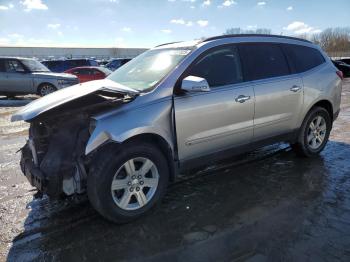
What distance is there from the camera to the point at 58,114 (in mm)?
3732

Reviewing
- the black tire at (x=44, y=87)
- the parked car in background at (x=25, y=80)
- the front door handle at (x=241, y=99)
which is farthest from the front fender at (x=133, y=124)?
the black tire at (x=44, y=87)

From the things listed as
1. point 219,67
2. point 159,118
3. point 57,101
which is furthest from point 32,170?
point 219,67

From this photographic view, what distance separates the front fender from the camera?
3434 millimetres

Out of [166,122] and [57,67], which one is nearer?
[166,122]

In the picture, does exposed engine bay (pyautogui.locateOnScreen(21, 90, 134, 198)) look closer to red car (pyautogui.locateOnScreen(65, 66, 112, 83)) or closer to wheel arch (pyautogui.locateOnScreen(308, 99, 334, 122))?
wheel arch (pyautogui.locateOnScreen(308, 99, 334, 122))

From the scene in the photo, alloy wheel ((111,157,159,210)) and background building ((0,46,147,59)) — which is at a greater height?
background building ((0,46,147,59))

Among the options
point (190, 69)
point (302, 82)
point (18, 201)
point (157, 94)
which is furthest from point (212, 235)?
point (302, 82)

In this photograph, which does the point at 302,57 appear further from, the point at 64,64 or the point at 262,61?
the point at 64,64

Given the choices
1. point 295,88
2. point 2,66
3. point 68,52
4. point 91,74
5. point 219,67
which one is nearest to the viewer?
point 219,67

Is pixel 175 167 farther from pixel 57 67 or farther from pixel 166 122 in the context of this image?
pixel 57 67

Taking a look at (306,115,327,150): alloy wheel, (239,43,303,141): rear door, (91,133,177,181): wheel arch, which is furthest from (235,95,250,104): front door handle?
(306,115,327,150): alloy wheel

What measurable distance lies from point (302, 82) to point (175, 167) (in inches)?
98.3

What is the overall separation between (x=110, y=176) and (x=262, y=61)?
271 cm

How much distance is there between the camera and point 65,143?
12.1 feet
